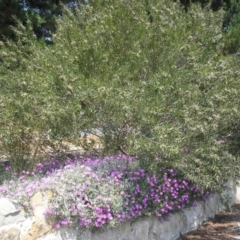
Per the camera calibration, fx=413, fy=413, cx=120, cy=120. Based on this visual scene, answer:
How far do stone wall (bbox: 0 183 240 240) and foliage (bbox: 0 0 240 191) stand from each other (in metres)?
0.74

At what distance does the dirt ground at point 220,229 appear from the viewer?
5398 mm

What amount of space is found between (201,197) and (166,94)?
5.76ft

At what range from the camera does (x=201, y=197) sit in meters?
5.68

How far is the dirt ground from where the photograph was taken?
5398mm

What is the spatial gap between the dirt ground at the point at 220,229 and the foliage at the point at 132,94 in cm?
86

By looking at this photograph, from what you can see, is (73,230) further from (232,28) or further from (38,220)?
(232,28)

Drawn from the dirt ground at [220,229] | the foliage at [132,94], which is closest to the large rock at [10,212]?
the foliage at [132,94]

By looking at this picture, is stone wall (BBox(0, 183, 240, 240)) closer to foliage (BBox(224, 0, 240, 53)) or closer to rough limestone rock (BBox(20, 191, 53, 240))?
rough limestone rock (BBox(20, 191, 53, 240))

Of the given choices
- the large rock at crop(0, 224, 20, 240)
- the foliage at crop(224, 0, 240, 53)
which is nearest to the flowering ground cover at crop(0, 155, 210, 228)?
the large rock at crop(0, 224, 20, 240)

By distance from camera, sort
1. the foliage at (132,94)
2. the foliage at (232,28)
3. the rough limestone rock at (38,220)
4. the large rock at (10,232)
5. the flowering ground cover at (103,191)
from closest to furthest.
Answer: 1. the large rock at (10,232)
2. the rough limestone rock at (38,220)
3. the flowering ground cover at (103,191)
4. the foliage at (132,94)
5. the foliage at (232,28)

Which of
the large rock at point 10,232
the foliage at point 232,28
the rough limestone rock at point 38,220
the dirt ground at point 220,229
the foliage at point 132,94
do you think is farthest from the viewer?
the foliage at point 232,28

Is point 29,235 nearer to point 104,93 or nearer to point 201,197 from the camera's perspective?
point 104,93

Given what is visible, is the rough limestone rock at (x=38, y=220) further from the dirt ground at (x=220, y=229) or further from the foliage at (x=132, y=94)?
the dirt ground at (x=220, y=229)

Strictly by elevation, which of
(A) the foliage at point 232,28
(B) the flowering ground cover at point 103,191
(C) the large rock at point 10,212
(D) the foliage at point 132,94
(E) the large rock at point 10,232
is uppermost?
(A) the foliage at point 232,28
